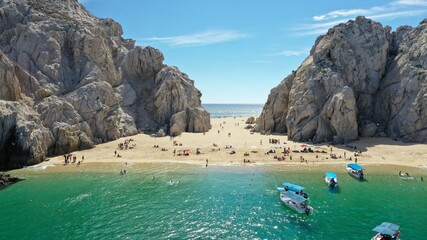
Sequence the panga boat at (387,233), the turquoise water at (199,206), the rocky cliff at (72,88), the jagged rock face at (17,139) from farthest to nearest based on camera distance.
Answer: the rocky cliff at (72,88), the jagged rock face at (17,139), the turquoise water at (199,206), the panga boat at (387,233)

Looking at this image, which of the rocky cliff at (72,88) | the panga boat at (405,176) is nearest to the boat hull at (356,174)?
the panga boat at (405,176)

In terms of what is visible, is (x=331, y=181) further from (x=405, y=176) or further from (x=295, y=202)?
(x=405, y=176)

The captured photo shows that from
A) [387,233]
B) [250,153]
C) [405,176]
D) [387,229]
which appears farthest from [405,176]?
Answer: [250,153]

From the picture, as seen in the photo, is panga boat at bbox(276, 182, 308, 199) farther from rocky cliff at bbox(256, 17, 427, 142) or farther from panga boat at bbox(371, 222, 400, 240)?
rocky cliff at bbox(256, 17, 427, 142)

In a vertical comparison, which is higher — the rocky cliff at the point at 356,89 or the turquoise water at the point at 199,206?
the rocky cliff at the point at 356,89

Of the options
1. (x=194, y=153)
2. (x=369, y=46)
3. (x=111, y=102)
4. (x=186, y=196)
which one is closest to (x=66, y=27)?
(x=111, y=102)

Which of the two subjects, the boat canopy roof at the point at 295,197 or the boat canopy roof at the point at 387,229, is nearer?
the boat canopy roof at the point at 387,229

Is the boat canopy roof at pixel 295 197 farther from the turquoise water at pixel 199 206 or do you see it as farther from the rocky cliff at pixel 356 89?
the rocky cliff at pixel 356 89
